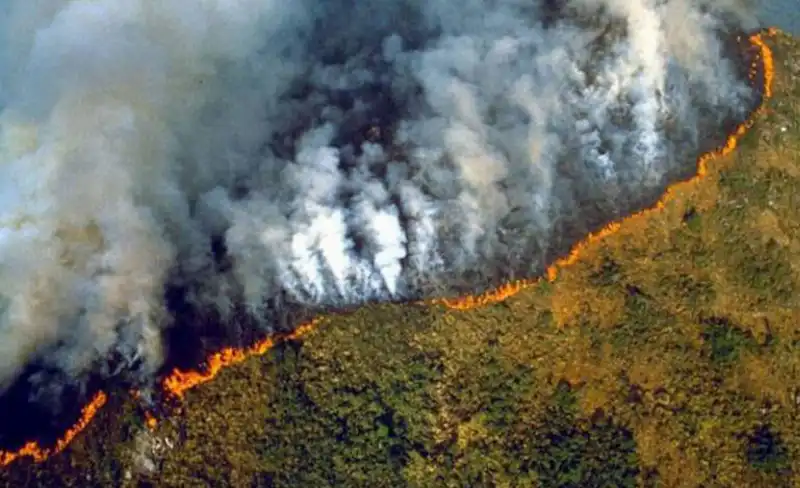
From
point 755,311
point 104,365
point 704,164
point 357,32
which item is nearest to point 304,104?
point 357,32

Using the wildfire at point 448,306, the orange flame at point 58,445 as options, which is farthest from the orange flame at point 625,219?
the orange flame at point 58,445

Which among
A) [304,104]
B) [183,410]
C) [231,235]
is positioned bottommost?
[183,410]

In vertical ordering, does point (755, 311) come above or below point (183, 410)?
above

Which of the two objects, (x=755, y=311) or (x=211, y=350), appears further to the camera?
(x=755, y=311)

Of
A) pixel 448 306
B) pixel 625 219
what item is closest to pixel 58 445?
pixel 448 306

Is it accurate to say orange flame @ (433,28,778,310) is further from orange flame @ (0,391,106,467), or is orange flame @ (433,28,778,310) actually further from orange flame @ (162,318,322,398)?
orange flame @ (0,391,106,467)

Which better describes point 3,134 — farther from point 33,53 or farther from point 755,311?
point 755,311

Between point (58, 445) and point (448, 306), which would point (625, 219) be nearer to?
point (448, 306)

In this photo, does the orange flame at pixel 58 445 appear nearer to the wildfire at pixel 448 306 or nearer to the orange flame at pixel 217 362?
the wildfire at pixel 448 306
